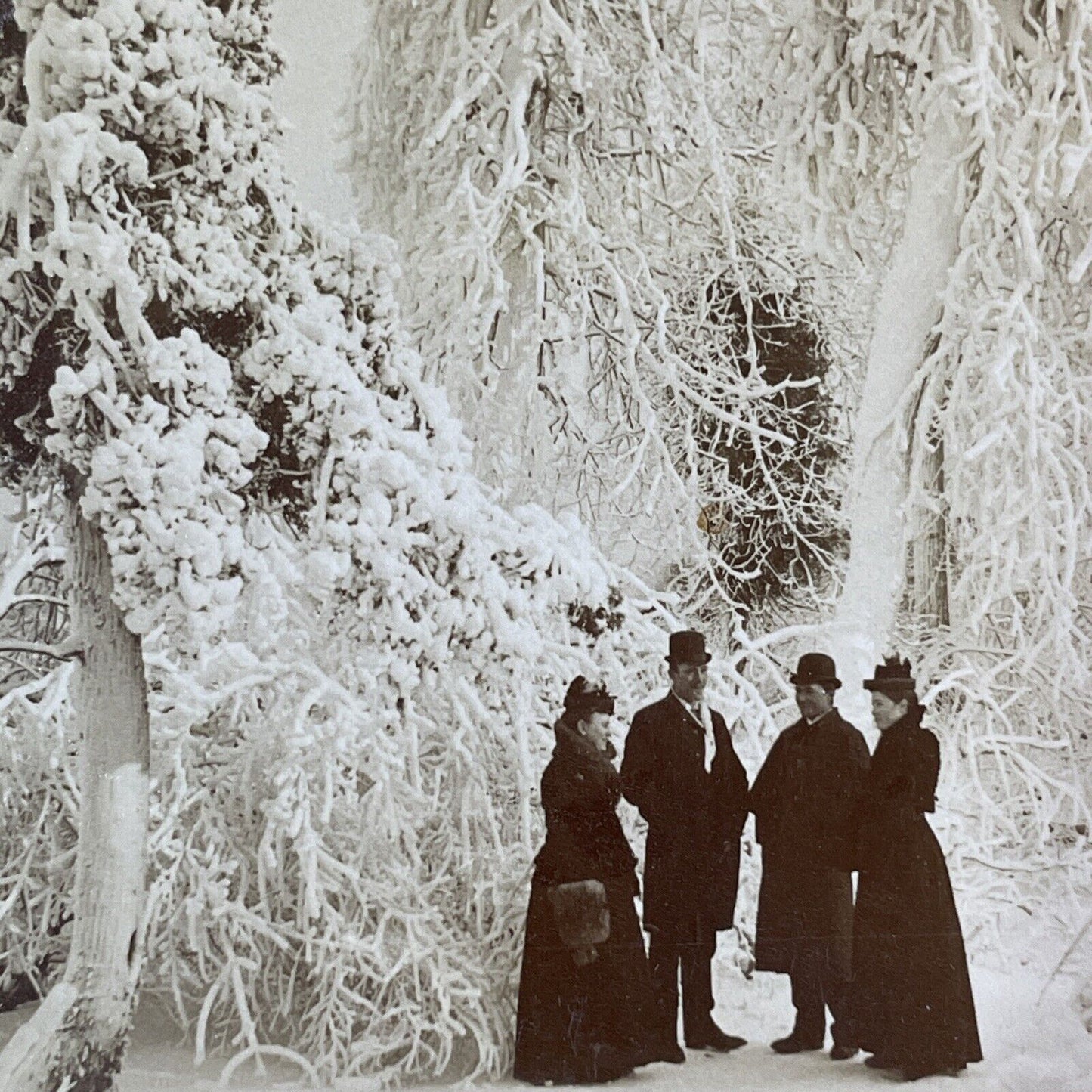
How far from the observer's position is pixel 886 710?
3.25m

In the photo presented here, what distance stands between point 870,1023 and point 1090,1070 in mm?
647

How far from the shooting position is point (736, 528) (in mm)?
3402

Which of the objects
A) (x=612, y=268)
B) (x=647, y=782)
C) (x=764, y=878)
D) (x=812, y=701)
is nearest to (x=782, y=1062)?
(x=764, y=878)

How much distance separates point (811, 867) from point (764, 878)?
4.9 inches

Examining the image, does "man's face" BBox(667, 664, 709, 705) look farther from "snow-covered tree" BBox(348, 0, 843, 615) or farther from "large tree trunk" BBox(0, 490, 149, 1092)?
"large tree trunk" BBox(0, 490, 149, 1092)

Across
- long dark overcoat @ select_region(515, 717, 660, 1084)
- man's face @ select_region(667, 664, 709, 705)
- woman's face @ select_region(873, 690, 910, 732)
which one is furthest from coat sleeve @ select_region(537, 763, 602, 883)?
woman's face @ select_region(873, 690, 910, 732)

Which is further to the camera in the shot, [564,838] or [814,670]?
[814,670]

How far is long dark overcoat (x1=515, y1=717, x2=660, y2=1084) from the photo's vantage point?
2959 mm

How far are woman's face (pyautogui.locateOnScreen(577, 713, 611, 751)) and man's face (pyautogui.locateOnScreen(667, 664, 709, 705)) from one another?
0.68 ft

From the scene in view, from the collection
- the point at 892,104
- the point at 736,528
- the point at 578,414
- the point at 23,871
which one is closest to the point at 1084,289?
the point at 892,104

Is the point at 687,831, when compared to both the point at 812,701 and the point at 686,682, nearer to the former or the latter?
the point at 686,682

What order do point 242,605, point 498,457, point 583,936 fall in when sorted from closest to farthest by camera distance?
1. point 242,605
2. point 583,936
3. point 498,457

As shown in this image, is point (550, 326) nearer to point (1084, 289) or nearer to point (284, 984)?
point (1084, 289)

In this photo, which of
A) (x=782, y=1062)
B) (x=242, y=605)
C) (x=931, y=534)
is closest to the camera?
(x=242, y=605)
